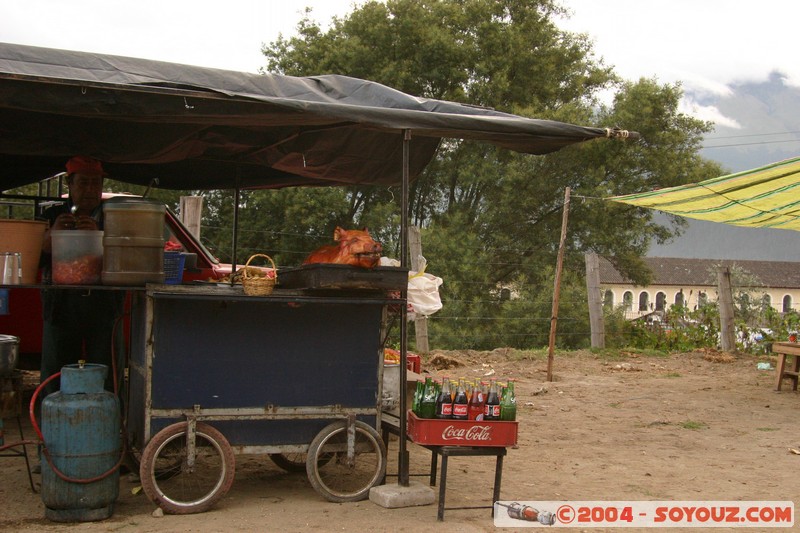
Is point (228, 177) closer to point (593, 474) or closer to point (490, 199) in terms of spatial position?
point (593, 474)

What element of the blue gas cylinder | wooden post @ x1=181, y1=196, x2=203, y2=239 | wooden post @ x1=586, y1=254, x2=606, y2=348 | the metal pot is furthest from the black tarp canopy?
wooden post @ x1=586, y1=254, x2=606, y2=348

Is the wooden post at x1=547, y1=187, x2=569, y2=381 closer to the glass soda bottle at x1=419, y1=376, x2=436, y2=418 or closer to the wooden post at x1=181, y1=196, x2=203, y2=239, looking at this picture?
the wooden post at x1=181, y1=196, x2=203, y2=239

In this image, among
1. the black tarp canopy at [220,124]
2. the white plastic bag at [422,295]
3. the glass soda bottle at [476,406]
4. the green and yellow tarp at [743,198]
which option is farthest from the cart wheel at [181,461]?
the green and yellow tarp at [743,198]

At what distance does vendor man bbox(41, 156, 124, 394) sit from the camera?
586 centimetres

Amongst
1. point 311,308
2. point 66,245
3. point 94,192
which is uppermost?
point 94,192

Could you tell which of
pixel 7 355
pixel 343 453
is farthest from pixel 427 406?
pixel 7 355

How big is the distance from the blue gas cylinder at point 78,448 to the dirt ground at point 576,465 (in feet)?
0.39

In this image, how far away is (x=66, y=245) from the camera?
5051 mm

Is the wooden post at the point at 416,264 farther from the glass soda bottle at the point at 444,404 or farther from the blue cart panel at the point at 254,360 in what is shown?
the glass soda bottle at the point at 444,404

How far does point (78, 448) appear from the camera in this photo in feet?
16.0

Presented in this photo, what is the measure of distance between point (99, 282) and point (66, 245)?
30 centimetres

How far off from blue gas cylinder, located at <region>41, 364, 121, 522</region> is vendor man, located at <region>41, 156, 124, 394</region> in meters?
0.84

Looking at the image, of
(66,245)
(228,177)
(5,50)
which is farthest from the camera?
(228,177)

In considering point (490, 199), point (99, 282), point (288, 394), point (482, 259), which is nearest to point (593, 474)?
point (288, 394)
